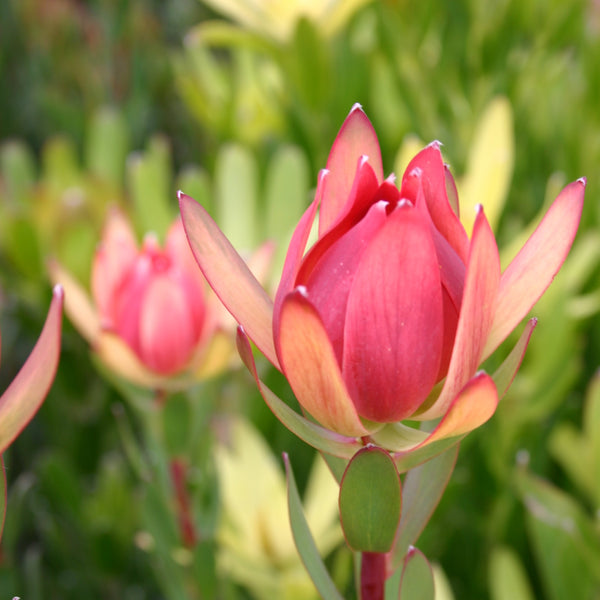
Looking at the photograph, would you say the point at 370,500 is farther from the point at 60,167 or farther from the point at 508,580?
the point at 60,167

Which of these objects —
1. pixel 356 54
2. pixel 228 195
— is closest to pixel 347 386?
pixel 228 195

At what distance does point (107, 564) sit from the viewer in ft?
2.60

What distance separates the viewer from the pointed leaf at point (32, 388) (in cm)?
29

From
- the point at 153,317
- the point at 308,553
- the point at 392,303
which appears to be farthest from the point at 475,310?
the point at 153,317

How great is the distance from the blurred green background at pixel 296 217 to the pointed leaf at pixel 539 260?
0.30m

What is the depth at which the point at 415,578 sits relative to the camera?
31 cm

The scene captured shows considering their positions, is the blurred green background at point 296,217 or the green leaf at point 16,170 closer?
the blurred green background at point 296,217

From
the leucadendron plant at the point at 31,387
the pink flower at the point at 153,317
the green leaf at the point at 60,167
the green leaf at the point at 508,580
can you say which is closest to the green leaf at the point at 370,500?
the leucadendron plant at the point at 31,387

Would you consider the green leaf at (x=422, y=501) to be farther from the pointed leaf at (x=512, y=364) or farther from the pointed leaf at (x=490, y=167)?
the pointed leaf at (x=490, y=167)

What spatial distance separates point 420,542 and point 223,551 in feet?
0.49

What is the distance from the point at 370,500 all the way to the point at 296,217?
48cm

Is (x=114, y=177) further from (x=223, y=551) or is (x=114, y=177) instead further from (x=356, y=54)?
(x=223, y=551)

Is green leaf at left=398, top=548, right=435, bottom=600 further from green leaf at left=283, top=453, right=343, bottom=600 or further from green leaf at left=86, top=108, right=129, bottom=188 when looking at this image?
green leaf at left=86, top=108, right=129, bottom=188

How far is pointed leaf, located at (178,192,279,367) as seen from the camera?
0.29 m
